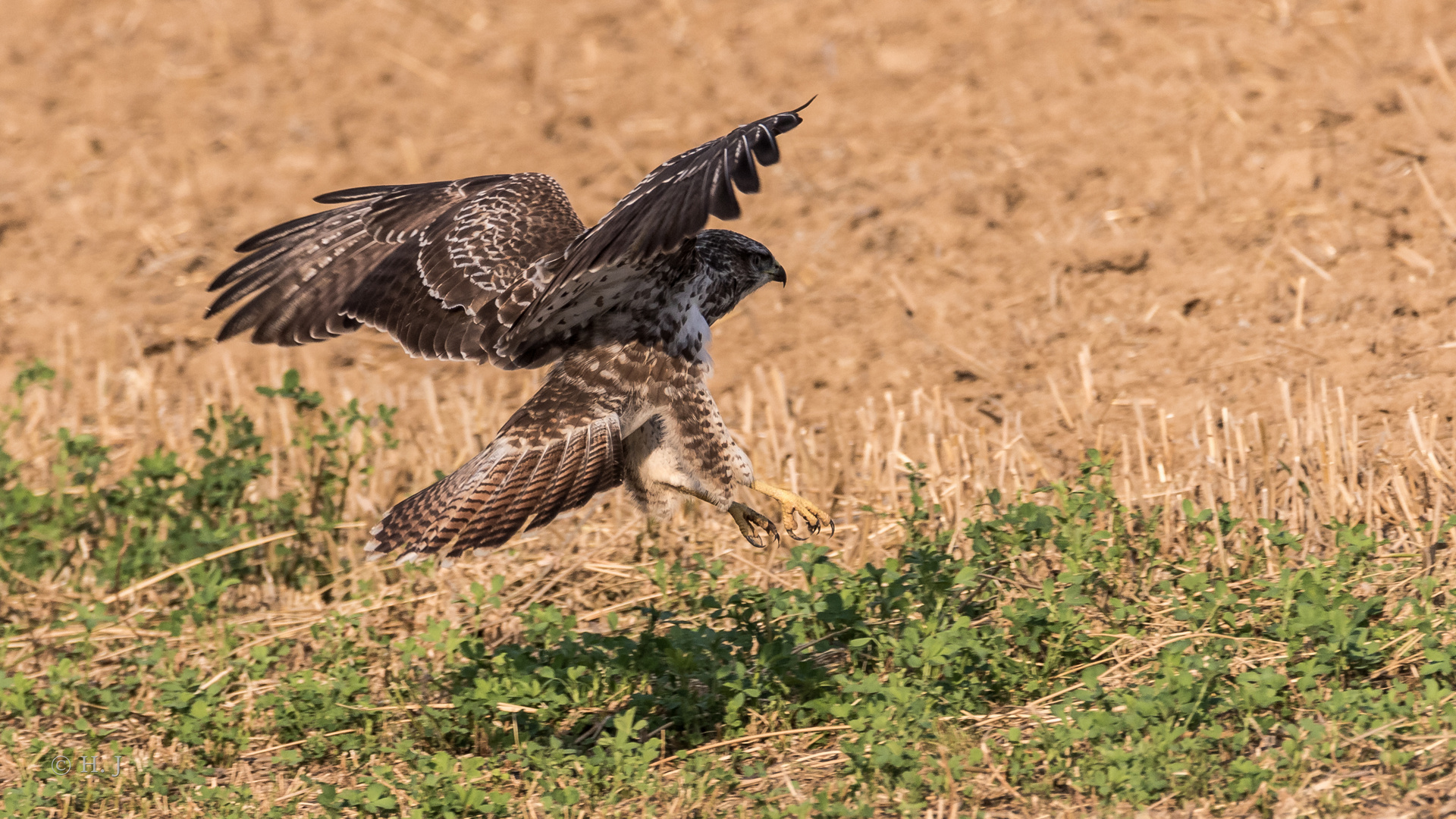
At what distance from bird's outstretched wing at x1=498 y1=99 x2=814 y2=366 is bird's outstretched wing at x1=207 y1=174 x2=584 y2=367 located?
14.8 inches

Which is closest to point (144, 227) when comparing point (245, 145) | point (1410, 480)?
point (245, 145)

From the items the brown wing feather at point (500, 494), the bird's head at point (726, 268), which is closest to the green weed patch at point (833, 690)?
the brown wing feather at point (500, 494)

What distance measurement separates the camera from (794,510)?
224 inches

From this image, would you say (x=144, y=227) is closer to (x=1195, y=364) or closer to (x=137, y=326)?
(x=137, y=326)

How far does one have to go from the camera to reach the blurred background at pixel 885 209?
22.7ft

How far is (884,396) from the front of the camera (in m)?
7.56

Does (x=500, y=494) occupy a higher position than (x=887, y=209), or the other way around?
(x=500, y=494)

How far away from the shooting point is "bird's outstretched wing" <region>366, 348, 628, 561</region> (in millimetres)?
5086

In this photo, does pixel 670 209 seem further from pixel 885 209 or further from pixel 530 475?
pixel 885 209

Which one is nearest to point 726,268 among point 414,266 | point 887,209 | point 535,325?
point 535,325

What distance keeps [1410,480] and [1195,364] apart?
4.96 ft

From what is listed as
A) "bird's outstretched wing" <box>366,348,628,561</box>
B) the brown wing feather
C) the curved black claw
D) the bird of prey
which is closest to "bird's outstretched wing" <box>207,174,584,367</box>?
the bird of prey

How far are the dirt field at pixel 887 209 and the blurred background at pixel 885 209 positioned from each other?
3 cm

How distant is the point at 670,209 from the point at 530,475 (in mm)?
1356
